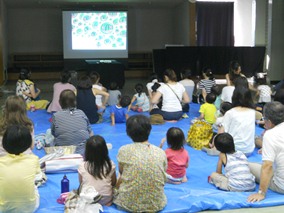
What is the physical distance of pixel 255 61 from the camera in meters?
12.8

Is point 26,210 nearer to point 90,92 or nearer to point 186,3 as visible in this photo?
point 90,92

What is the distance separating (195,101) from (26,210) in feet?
20.2

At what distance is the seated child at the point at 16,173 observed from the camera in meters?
3.07

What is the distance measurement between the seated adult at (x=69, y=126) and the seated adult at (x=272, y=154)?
2.04 meters

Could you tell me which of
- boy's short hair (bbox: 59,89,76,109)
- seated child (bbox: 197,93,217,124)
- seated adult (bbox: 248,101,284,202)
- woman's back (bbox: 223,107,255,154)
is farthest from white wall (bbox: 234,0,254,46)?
seated adult (bbox: 248,101,284,202)

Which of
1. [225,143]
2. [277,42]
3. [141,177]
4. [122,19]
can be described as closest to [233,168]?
[225,143]

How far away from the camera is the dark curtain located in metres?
14.9

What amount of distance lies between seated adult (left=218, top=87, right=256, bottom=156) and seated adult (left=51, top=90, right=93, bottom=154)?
1.57 meters

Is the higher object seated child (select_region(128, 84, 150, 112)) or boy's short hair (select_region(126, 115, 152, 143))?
boy's short hair (select_region(126, 115, 152, 143))

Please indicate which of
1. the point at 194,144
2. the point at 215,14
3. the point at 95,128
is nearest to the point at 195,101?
the point at 95,128

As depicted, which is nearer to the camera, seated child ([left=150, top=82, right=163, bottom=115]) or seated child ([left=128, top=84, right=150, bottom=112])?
seated child ([left=150, top=82, right=163, bottom=115])

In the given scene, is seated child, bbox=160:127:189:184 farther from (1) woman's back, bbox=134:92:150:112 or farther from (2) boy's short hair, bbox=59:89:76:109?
(1) woman's back, bbox=134:92:150:112

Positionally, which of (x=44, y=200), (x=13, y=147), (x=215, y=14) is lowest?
(x=44, y=200)

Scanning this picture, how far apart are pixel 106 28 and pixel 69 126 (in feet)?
34.9
